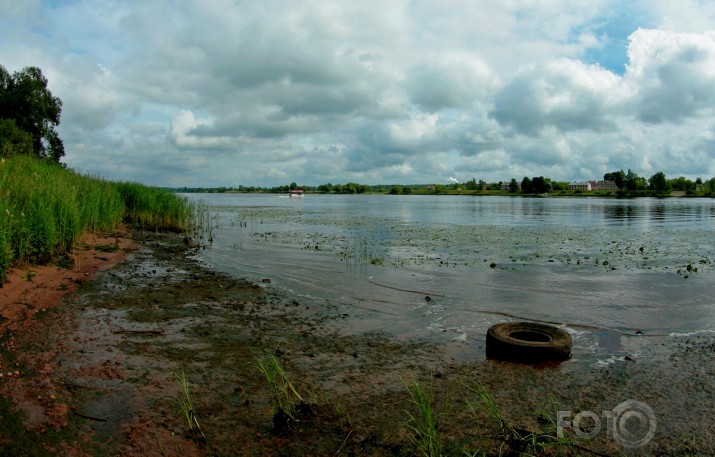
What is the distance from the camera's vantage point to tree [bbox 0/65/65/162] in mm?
57688

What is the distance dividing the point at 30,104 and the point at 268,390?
68.7 metres

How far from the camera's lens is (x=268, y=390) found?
23.0 feet

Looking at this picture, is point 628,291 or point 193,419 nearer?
point 193,419

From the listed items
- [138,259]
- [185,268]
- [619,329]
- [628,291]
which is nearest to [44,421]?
[619,329]

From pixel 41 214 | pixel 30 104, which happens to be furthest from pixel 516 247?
pixel 30 104

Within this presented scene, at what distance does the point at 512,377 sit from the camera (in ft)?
26.1

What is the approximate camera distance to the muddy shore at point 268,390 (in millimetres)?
5594

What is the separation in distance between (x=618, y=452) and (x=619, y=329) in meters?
6.27

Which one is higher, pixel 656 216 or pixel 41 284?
pixel 656 216

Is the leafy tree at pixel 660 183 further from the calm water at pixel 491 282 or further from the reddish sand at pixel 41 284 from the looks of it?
the reddish sand at pixel 41 284

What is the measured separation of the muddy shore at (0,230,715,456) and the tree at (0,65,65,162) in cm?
5948

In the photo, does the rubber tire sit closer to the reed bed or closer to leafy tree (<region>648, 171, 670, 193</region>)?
the reed bed

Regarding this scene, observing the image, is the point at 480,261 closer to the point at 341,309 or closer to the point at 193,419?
the point at 341,309

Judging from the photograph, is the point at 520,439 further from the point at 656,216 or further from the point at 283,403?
the point at 656,216
